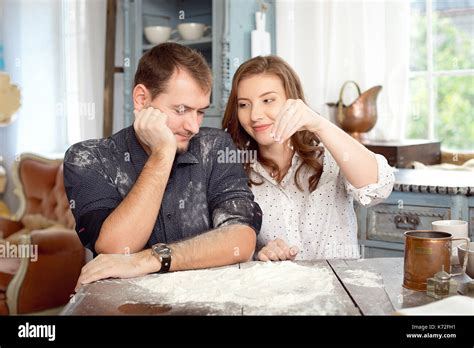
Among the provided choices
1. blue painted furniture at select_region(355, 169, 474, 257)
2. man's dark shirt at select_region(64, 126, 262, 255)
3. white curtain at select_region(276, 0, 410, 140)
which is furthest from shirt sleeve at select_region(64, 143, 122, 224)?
white curtain at select_region(276, 0, 410, 140)

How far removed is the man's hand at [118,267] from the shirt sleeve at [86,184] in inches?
10.4

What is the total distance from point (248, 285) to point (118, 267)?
32cm

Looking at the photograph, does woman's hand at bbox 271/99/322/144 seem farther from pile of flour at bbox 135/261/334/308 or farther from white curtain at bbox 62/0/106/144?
white curtain at bbox 62/0/106/144

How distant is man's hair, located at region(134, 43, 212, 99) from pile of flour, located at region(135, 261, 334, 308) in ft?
2.01

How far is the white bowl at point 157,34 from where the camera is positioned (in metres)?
3.68

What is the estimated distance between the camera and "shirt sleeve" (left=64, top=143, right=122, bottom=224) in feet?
5.67

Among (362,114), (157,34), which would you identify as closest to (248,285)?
(362,114)

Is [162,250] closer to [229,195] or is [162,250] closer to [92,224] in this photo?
[92,224]

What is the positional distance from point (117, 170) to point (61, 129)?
2.55 meters

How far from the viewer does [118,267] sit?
1.46m

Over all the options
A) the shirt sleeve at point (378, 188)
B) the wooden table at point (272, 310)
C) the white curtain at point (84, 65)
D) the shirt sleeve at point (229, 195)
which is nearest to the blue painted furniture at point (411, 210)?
the shirt sleeve at point (378, 188)

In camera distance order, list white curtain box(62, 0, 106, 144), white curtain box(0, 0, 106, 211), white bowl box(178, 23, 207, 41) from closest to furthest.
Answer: white bowl box(178, 23, 207, 41)
white curtain box(0, 0, 106, 211)
white curtain box(62, 0, 106, 144)
